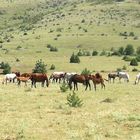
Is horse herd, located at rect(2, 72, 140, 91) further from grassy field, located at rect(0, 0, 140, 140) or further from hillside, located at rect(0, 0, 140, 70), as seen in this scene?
hillside, located at rect(0, 0, 140, 70)

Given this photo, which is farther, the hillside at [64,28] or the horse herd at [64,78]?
the hillside at [64,28]

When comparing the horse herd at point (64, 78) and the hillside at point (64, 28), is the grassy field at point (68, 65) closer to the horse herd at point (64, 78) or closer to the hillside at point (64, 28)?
the hillside at point (64, 28)

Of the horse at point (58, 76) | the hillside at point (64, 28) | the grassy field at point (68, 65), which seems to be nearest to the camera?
the grassy field at point (68, 65)

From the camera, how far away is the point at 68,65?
211ft

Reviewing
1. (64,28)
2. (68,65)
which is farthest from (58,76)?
(64,28)

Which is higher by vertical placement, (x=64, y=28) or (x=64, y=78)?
(x=64, y=28)

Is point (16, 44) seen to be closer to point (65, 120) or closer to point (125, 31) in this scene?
point (125, 31)

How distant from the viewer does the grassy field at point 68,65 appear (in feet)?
63.3

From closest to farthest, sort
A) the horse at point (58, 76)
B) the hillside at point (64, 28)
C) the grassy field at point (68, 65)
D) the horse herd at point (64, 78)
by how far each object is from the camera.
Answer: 1. the grassy field at point (68, 65)
2. the horse herd at point (64, 78)
3. the horse at point (58, 76)
4. the hillside at point (64, 28)

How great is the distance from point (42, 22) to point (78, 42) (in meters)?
37.2

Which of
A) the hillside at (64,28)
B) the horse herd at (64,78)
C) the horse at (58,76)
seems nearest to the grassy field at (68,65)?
the hillside at (64,28)

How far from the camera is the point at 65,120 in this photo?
21.1 m

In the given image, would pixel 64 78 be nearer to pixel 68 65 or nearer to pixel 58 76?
pixel 58 76

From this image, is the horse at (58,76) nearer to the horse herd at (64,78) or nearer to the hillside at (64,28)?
the horse herd at (64,78)
